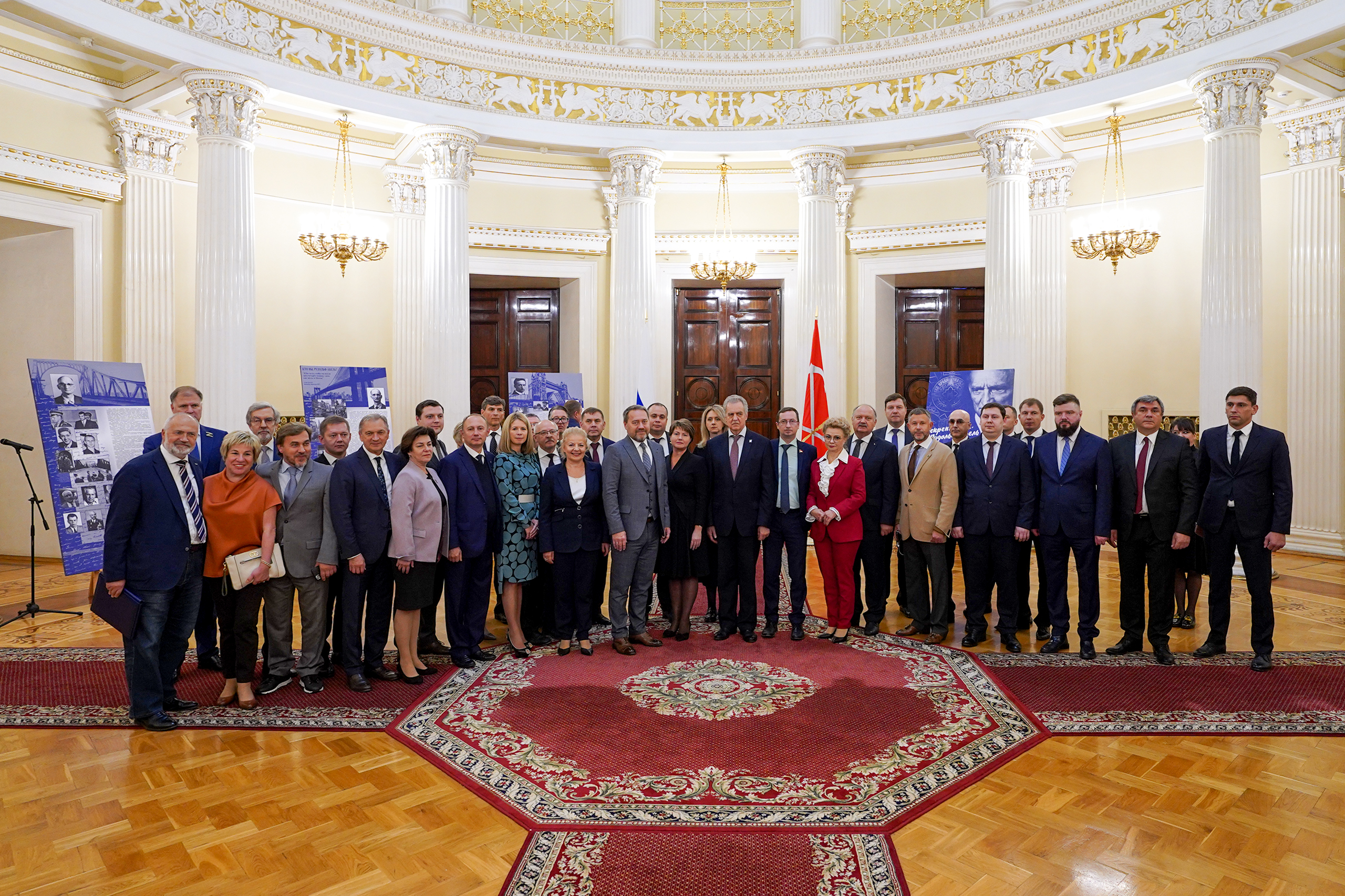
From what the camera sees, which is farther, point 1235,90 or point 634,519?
point 1235,90

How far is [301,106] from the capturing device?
877cm

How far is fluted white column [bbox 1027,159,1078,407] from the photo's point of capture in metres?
→ 10.5

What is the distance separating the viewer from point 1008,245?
30.5ft

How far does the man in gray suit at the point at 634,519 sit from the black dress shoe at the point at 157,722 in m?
2.43

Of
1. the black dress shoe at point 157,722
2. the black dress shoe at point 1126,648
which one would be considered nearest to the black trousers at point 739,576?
the black dress shoe at point 1126,648

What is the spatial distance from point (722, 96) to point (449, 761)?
8374 mm

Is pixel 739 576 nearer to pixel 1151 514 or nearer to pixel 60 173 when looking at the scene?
pixel 1151 514

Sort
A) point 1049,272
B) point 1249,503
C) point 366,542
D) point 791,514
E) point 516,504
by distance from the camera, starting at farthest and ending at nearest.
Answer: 1. point 1049,272
2. point 791,514
3. point 516,504
4. point 1249,503
5. point 366,542

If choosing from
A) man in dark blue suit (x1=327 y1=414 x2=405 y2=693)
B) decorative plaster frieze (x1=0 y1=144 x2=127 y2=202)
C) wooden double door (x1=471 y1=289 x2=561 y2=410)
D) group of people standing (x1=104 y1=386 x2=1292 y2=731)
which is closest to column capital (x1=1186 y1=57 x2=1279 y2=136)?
group of people standing (x1=104 y1=386 x2=1292 y2=731)

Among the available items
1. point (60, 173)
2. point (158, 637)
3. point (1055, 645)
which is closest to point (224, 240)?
point (60, 173)

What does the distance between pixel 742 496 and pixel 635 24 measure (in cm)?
676

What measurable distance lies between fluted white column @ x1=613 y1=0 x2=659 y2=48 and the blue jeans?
787 centimetres

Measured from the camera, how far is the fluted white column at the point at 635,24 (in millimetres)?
9953

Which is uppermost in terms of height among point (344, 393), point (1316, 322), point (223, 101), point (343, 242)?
point (223, 101)
